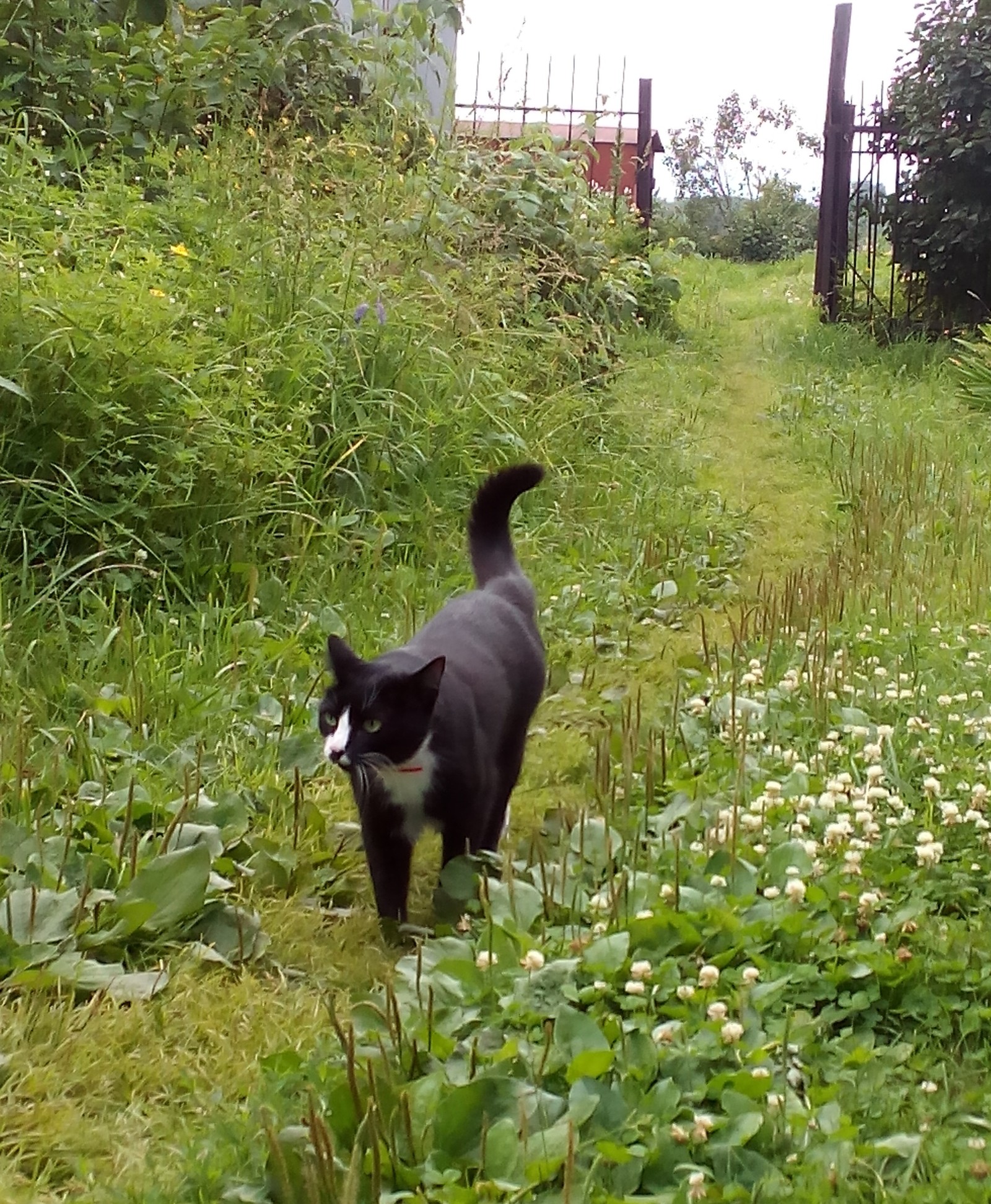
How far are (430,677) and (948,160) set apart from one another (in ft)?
26.3

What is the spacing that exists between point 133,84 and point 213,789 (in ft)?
12.1

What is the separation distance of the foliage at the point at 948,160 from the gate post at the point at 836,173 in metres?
0.64

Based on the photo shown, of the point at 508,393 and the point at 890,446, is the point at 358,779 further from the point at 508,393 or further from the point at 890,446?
the point at 890,446

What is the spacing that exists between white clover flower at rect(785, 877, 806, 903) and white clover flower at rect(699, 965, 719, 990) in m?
0.20

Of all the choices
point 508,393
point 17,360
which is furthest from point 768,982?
point 508,393

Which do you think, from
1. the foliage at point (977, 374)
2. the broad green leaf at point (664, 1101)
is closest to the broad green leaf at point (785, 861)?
the broad green leaf at point (664, 1101)

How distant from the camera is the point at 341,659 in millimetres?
2199

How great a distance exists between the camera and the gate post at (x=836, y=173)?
9836mm

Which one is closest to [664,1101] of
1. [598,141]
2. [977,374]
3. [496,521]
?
[496,521]

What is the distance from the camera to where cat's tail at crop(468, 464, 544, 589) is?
117 inches

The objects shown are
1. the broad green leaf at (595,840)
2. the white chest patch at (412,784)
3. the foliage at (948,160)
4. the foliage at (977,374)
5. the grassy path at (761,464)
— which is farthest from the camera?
the foliage at (948,160)

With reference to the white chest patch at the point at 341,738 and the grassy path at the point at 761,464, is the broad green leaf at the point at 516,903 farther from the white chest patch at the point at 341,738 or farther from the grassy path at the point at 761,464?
the grassy path at the point at 761,464

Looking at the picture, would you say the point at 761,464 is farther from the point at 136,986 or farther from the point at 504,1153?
the point at 504,1153

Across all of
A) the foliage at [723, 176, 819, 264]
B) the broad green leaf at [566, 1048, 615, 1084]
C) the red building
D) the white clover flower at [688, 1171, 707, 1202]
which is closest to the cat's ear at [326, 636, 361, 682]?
the broad green leaf at [566, 1048, 615, 1084]
